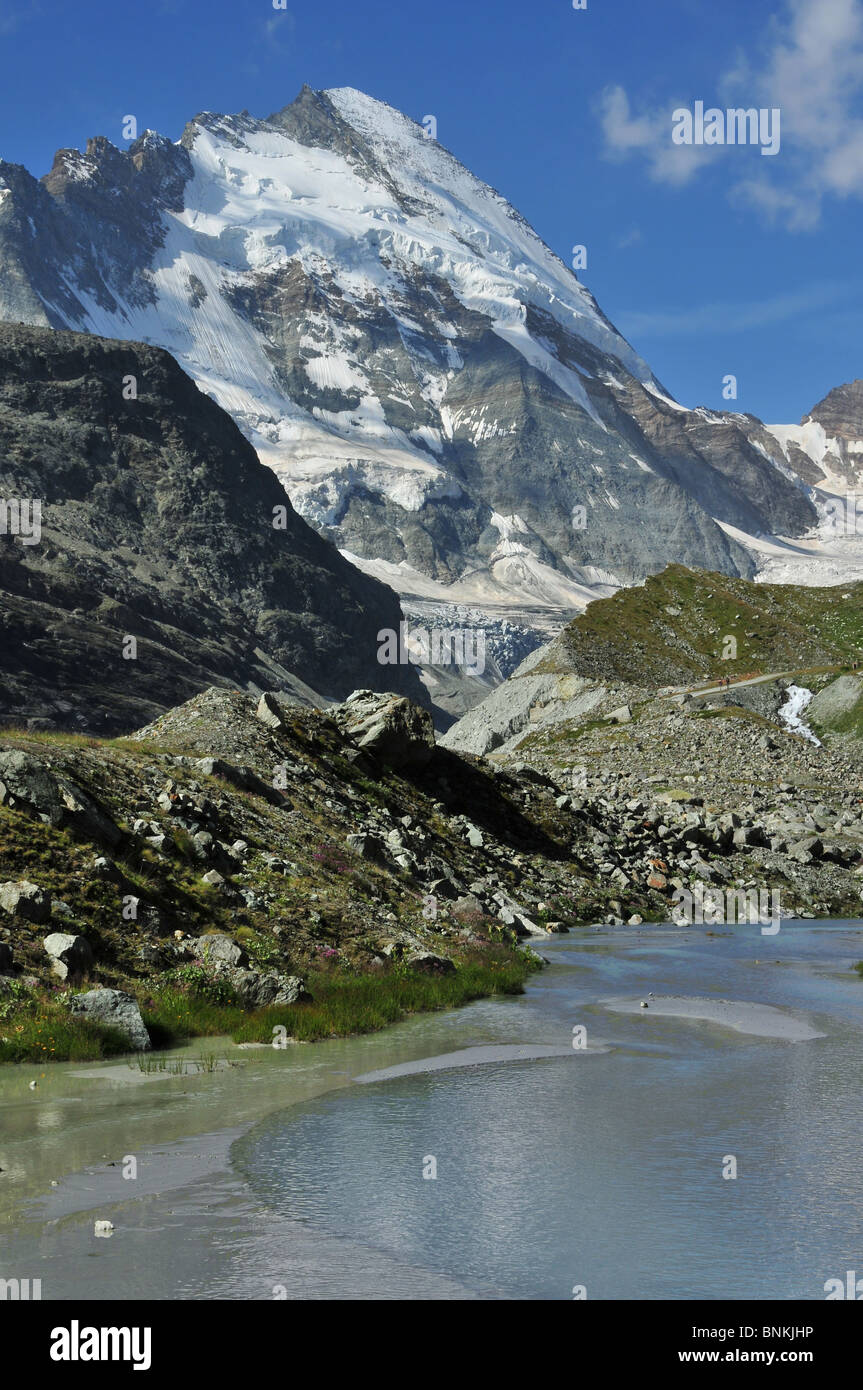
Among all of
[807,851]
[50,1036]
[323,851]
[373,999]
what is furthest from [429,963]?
[807,851]

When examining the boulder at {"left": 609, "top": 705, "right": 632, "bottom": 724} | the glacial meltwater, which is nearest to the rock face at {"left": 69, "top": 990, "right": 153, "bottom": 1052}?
the glacial meltwater

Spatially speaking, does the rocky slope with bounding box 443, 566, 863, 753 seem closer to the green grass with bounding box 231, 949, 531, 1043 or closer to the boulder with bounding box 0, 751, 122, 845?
the green grass with bounding box 231, 949, 531, 1043

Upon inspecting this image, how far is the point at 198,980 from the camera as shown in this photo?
20078 millimetres

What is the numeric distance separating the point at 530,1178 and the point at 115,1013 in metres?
8.55

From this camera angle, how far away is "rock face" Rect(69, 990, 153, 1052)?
17.5 m

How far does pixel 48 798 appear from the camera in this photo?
72.4 feet

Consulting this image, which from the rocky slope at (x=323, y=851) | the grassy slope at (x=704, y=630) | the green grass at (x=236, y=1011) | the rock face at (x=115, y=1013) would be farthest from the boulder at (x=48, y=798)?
the grassy slope at (x=704, y=630)

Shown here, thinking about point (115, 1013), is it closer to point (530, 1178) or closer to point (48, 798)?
point (48, 798)

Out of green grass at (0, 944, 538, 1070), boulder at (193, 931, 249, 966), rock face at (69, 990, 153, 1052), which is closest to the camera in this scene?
green grass at (0, 944, 538, 1070)

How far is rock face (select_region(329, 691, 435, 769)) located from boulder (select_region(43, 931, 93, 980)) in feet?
78.9

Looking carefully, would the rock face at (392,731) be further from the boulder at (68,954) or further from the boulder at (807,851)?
the boulder at (68,954)

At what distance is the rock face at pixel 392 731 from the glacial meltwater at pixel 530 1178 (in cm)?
2312

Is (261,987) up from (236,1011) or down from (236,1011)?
up
